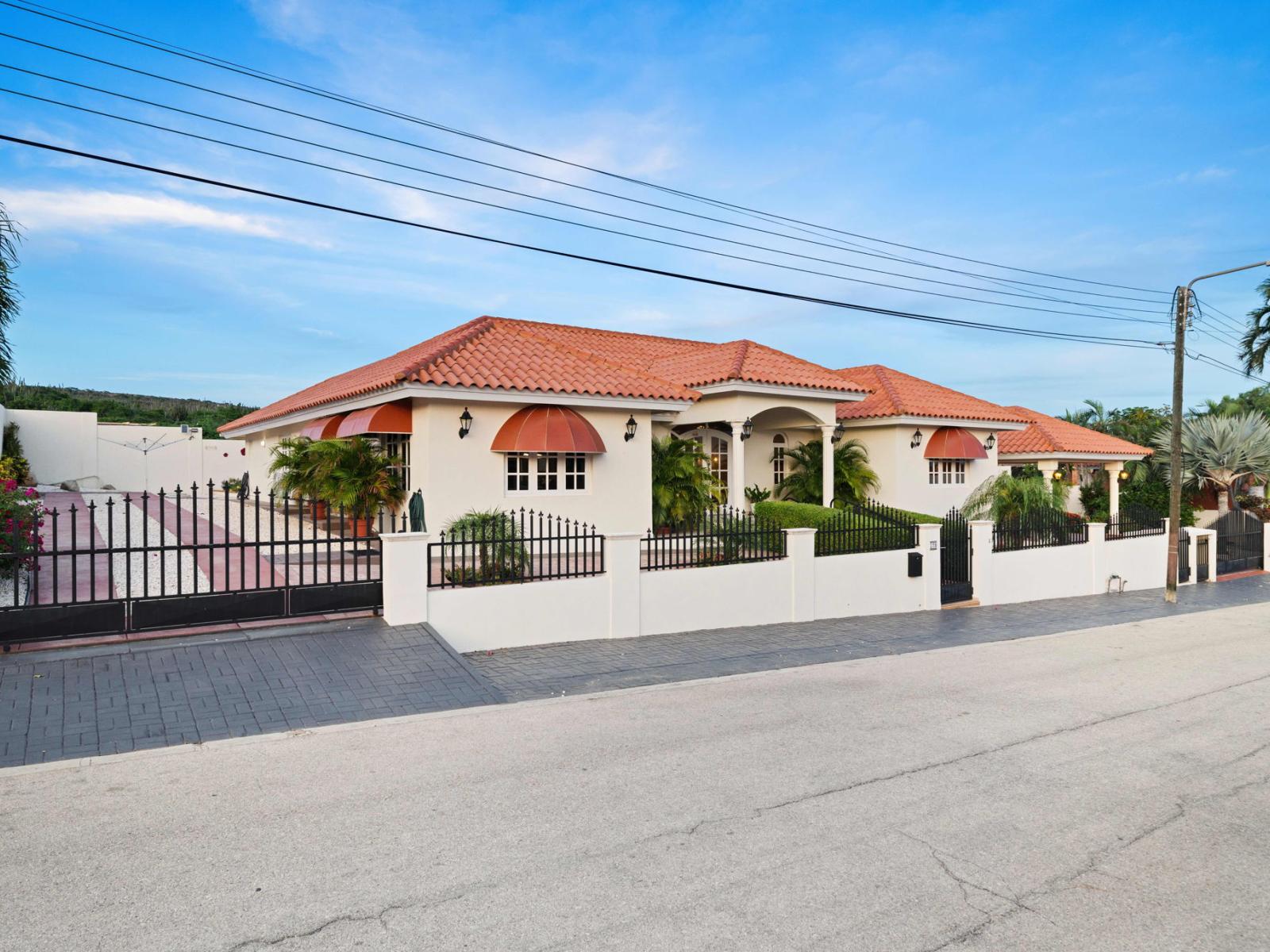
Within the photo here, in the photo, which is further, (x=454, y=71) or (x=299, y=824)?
(x=454, y=71)

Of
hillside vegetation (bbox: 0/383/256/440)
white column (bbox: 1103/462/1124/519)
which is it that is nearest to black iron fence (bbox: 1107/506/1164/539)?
white column (bbox: 1103/462/1124/519)

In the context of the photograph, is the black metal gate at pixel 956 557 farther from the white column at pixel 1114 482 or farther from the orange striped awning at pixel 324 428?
the white column at pixel 1114 482

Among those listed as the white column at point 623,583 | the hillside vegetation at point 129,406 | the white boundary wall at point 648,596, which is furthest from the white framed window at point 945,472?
the hillside vegetation at point 129,406

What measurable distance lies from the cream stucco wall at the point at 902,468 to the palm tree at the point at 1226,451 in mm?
11757

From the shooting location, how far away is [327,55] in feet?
38.8

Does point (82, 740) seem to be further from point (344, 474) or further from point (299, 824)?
point (344, 474)

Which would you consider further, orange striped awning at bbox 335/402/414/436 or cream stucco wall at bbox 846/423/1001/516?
cream stucco wall at bbox 846/423/1001/516

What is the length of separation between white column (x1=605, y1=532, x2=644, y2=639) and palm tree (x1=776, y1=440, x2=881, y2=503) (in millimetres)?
11941

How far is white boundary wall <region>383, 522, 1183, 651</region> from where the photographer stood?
34.0ft

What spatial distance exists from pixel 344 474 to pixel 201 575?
388 centimetres

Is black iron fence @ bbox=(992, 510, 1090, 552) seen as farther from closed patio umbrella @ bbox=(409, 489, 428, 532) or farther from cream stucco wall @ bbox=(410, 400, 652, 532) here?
closed patio umbrella @ bbox=(409, 489, 428, 532)

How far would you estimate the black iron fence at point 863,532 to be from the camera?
1482 cm

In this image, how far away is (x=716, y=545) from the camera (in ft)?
42.8

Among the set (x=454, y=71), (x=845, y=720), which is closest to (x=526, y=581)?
(x=845, y=720)
